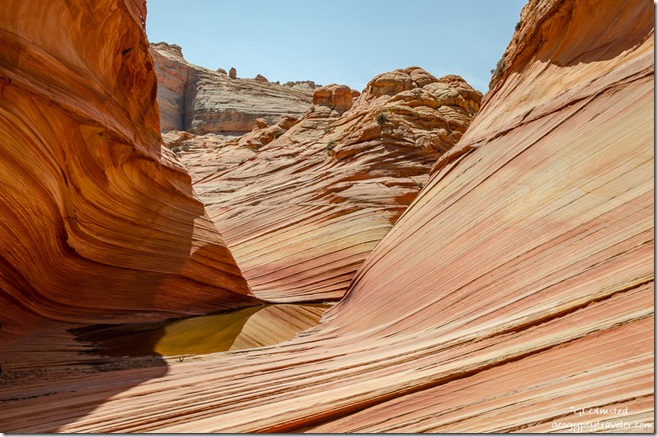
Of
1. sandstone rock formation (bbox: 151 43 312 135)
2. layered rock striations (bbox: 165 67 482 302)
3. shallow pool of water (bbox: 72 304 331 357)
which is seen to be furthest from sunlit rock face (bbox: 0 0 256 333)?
sandstone rock formation (bbox: 151 43 312 135)

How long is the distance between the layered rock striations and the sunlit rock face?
2350 mm

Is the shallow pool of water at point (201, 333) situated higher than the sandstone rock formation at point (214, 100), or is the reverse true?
the sandstone rock formation at point (214, 100)

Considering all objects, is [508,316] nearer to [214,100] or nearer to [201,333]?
[201,333]

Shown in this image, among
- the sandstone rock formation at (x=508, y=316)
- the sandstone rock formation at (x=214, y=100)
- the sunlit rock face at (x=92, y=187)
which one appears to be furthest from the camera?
the sandstone rock formation at (x=214, y=100)

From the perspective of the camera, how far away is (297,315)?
34.1ft

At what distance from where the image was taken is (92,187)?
8.30 metres

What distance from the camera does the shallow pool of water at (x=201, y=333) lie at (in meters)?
7.55

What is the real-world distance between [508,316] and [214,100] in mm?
52752

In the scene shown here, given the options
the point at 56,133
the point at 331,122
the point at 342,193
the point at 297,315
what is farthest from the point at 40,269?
the point at 331,122

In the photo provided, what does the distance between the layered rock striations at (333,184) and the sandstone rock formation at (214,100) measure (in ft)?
96.1

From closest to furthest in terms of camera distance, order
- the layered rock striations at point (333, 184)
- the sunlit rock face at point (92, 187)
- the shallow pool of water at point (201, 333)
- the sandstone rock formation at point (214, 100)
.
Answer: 1. the sunlit rock face at point (92, 187)
2. the shallow pool of water at point (201, 333)
3. the layered rock striations at point (333, 184)
4. the sandstone rock formation at point (214, 100)

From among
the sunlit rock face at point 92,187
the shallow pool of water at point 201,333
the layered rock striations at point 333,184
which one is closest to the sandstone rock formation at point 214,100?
the layered rock striations at point 333,184

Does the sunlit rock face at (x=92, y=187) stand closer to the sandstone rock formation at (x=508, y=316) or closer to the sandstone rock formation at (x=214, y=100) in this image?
the sandstone rock formation at (x=508, y=316)

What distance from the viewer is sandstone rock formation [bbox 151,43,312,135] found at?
5075 cm
